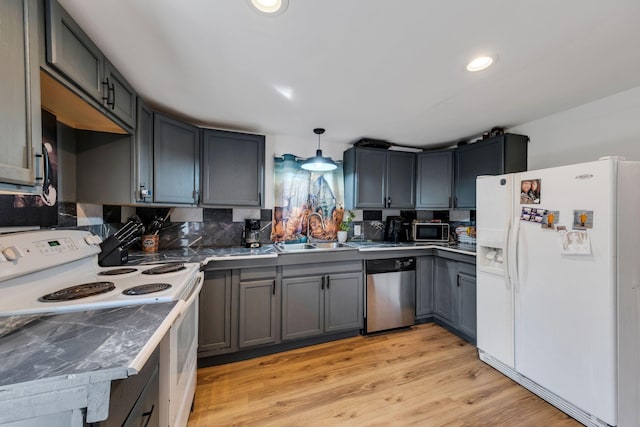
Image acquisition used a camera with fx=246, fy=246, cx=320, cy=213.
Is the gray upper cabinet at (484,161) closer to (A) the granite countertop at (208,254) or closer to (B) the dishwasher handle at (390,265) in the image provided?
(A) the granite countertop at (208,254)

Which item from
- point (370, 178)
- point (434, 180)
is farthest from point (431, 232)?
point (370, 178)

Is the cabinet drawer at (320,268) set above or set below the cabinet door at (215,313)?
above

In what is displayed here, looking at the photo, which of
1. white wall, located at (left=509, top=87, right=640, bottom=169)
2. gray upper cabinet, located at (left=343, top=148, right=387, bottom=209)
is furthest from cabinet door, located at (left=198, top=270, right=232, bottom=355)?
white wall, located at (left=509, top=87, right=640, bottom=169)

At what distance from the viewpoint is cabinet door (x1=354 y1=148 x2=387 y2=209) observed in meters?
2.97

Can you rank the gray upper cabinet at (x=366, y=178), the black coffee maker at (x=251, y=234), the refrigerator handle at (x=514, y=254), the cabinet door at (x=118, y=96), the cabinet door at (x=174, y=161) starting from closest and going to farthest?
1. the cabinet door at (x=118, y=96)
2. the refrigerator handle at (x=514, y=254)
3. the cabinet door at (x=174, y=161)
4. the black coffee maker at (x=251, y=234)
5. the gray upper cabinet at (x=366, y=178)

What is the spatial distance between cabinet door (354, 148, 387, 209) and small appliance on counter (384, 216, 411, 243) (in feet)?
1.17

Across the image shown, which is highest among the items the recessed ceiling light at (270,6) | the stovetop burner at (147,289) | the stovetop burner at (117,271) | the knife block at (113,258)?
the recessed ceiling light at (270,6)

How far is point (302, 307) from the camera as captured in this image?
7.76 ft

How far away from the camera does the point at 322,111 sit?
7.25 feet

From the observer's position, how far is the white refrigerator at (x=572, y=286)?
1.40 m

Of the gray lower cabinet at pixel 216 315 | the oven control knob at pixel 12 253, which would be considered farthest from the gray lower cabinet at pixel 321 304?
the oven control knob at pixel 12 253

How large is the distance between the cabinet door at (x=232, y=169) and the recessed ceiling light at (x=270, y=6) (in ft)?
4.82

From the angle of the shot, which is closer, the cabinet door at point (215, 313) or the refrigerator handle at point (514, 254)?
the refrigerator handle at point (514, 254)

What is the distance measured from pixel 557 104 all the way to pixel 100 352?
3236 millimetres
